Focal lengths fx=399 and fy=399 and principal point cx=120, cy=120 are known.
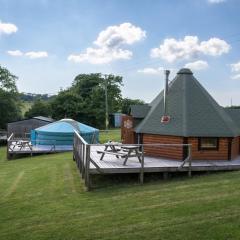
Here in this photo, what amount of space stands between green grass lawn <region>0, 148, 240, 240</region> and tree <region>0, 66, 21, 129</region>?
40.1 meters

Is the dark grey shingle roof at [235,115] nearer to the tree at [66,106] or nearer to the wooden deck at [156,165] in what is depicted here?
the wooden deck at [156,165]

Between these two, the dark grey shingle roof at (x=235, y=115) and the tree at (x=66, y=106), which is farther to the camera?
the tree at (x=66, y=106)

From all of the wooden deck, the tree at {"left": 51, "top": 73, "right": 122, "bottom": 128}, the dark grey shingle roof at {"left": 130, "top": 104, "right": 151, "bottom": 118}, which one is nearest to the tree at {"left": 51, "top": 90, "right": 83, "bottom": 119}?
the tree at {"left": 51, "top": 73, "right": 122, "bottom": 128}

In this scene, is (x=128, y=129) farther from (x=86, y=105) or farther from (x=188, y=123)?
(x=86, y=105)

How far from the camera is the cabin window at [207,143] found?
15.7 meters

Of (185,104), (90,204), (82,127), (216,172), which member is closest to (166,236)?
(90,204)

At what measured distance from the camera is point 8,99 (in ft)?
174

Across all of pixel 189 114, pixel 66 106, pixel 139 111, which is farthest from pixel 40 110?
pixel 189 114

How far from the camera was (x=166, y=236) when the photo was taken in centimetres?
734

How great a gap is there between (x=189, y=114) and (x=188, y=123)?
2.01 feet

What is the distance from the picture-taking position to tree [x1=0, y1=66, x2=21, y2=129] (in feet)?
170

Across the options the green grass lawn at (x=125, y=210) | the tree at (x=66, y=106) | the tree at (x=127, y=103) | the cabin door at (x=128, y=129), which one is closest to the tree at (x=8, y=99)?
the tree at (x=66, y=106)

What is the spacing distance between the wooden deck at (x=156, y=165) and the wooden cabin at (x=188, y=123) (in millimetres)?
584

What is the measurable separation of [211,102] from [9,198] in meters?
9.70
